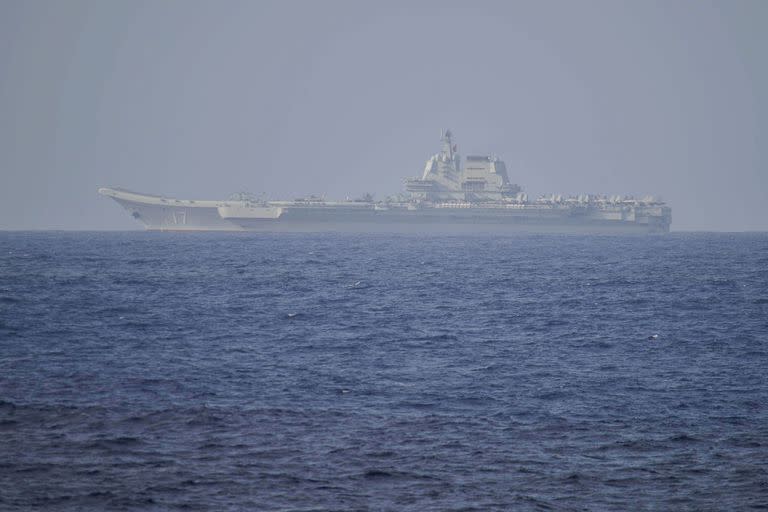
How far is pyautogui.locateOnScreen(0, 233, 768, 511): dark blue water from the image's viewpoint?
16500 mm

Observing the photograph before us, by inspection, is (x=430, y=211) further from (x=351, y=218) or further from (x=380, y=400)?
(x=380, y=400)

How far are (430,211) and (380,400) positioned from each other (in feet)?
422

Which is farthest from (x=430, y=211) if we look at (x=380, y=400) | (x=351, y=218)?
(x=380, y=400)

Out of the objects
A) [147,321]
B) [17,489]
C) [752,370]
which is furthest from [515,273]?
[17,489]

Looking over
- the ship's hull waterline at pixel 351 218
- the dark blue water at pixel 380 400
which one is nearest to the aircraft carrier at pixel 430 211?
the ship's hull waterline at pixel 351 218

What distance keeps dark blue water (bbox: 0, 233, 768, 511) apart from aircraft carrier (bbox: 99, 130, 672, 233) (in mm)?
95329

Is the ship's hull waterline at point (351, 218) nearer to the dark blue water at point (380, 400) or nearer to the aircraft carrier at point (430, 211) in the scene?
the aircraft carrier at point (430, 211)

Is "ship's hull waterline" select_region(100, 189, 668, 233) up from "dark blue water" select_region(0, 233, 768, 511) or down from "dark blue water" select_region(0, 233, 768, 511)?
up

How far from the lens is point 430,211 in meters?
151

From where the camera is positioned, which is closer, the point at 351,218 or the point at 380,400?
the point at 380,400

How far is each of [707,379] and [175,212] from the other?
126191 mm

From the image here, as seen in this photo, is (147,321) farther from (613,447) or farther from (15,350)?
(613,447)

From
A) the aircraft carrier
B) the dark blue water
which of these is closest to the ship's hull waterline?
the aircraft carrier

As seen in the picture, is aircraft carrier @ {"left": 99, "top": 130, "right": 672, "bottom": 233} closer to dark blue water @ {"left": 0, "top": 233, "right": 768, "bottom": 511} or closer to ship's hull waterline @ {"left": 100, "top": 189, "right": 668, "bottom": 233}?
ship's hull waterline @ {"left": 100, "top": 189, "right": 668, "bottom": 233}
